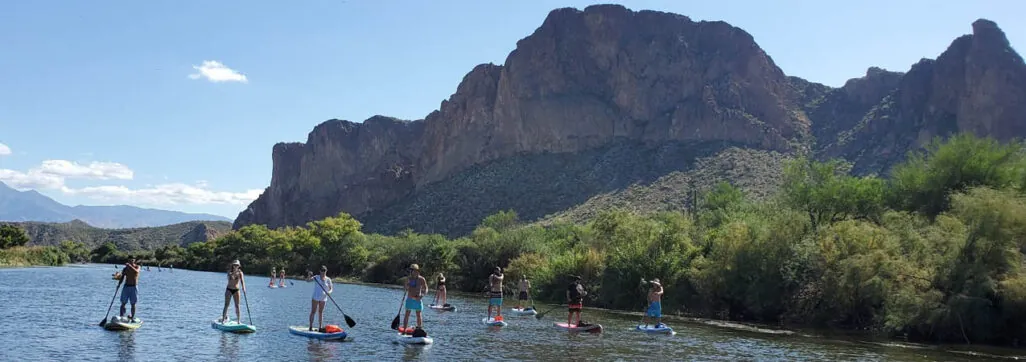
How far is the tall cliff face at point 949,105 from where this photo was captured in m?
120

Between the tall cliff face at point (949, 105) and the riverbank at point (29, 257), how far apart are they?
112 m

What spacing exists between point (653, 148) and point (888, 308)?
108m

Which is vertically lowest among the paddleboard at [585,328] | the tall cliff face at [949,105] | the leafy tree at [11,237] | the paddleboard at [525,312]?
the paddleboard at [585,328]

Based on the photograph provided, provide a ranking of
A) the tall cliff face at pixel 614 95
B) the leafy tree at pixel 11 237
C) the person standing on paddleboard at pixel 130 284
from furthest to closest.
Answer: the tall cliff face at pixel 614 95
the leafy tree at pixel 11 237
the person standing on paddleboard at pixel 130 284

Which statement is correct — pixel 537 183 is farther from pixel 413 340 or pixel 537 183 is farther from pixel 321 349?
pixel 321 349

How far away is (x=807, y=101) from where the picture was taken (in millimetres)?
159125

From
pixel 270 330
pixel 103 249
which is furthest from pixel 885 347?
pixel 103 249

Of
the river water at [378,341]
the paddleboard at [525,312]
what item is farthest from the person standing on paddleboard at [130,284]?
the paddleboard at [525,312]

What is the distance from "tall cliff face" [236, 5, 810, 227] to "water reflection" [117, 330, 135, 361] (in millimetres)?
117890

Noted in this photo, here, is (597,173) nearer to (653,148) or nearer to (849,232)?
(653,148)

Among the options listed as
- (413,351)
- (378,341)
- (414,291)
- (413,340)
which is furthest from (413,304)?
(413,351)

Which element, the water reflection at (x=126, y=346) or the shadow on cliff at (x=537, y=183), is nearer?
the water reflection at (x=126, y=346)

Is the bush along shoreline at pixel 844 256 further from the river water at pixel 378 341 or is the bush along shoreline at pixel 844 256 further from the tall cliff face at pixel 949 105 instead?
the tall cliff face at pixel 949 105

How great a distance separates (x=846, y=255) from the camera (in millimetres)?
39250
